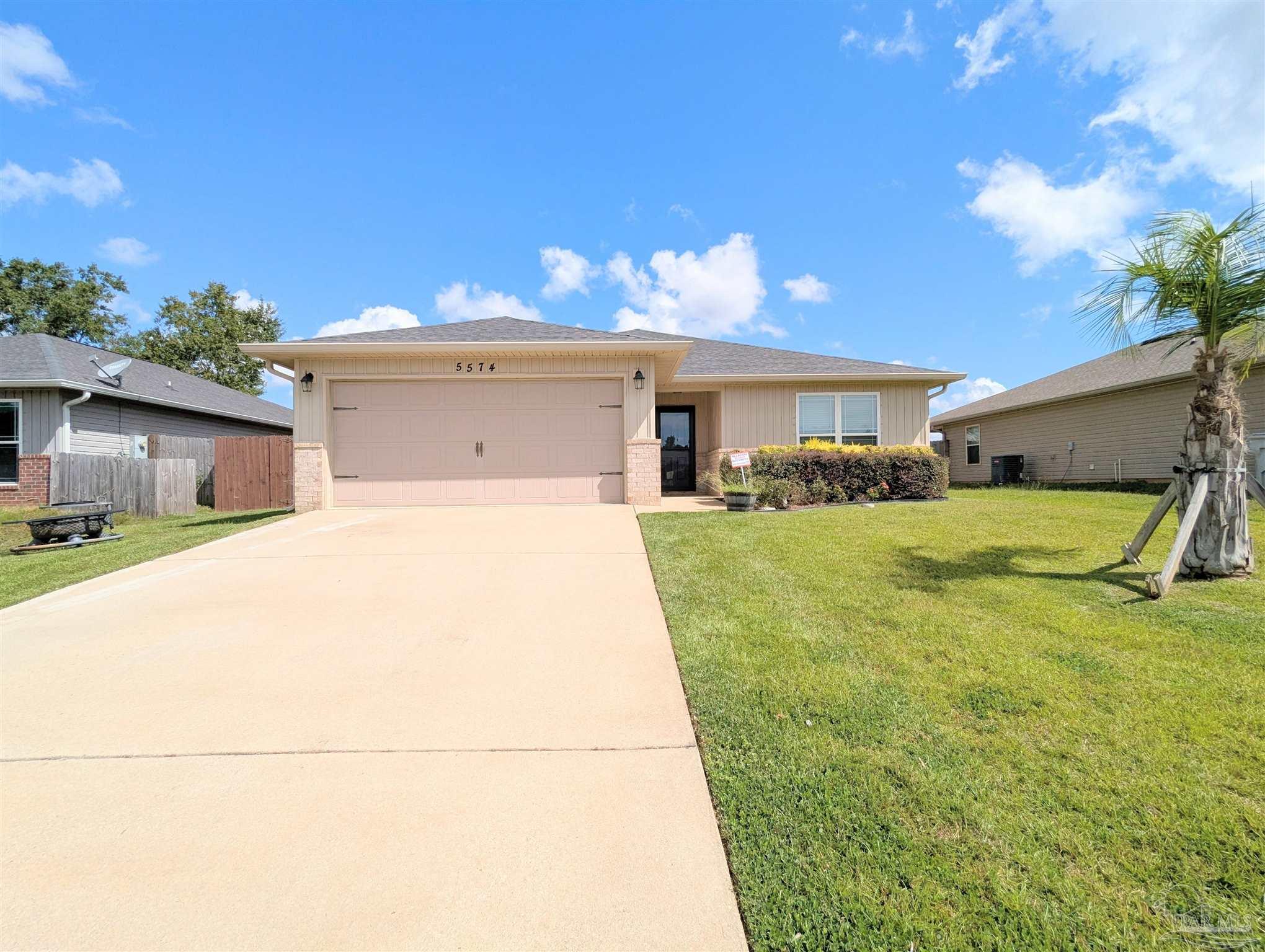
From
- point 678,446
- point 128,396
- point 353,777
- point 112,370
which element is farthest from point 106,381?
point 353,777

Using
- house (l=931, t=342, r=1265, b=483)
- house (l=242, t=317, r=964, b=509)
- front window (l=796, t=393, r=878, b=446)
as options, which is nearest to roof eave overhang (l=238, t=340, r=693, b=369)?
house (l=242, t=317, r=964, b=509)

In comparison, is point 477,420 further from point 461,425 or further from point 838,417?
point 838,417

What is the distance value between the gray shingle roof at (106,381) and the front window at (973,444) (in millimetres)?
26401

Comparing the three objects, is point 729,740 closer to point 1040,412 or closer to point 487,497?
point 487,497

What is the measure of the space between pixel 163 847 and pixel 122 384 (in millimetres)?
17407

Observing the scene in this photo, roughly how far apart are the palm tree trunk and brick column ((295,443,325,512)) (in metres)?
11.5

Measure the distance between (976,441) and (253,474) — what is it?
24.3 metres

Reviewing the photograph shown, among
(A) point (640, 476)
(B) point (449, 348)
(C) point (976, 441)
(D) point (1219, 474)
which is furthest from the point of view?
(C) point (976, 441)

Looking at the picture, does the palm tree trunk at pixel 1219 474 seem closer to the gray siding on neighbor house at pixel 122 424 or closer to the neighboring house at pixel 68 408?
the neighboring house at pixel 68 408

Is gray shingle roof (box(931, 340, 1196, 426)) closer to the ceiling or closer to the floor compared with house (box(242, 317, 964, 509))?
closer to the ceiling

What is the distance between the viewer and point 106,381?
13609mm

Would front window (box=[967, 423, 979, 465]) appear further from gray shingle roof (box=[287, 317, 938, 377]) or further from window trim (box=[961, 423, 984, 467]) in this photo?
gray shingle roof (box=[287, 317, 938, 377])

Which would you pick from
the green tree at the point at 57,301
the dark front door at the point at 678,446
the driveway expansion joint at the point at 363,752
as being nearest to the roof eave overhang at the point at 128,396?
the dark front door at the point at 678,446

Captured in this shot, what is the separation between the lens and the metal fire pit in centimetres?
797
